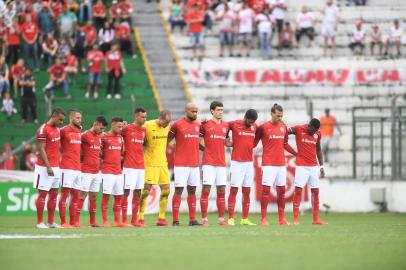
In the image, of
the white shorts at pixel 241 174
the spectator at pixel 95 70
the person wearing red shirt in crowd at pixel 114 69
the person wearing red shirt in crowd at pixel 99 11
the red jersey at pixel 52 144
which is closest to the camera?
the red jersey at pixel 52 144

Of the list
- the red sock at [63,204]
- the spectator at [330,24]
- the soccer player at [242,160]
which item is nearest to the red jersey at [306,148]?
→ the soccer player at [242,160]

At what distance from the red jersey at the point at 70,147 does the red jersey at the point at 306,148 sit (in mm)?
4740

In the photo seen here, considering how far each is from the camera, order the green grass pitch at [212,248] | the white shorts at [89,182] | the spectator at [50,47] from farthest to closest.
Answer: the spectator at [50,47]
the white shorts at [89,182]
the green grass pitch at [212,248]

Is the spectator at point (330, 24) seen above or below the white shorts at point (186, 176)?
above

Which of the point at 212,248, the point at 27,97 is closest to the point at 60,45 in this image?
the point at 27,97

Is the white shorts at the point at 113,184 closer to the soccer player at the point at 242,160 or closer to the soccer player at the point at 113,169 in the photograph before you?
the soccer player at the point at 113,169

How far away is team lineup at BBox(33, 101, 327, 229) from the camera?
25609 mm

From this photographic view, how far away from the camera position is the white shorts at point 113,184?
84.7 ft

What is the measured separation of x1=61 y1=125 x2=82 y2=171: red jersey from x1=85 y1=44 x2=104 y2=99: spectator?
15.6m

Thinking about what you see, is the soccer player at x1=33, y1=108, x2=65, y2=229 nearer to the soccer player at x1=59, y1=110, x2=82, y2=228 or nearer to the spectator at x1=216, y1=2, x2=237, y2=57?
the soccer player at x1=59, y1=110, x2=82, y2=228

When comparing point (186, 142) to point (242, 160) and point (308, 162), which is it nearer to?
point (242, 160)

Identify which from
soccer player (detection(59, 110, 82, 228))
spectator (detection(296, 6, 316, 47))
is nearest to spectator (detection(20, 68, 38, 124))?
spectator (detection(296, 6, 316, 47))

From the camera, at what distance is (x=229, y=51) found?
44.0 meters

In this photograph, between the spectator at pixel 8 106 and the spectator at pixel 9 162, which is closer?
the spectator at pixel 9 162
